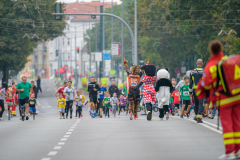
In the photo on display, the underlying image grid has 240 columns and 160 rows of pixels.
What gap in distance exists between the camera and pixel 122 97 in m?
36.2

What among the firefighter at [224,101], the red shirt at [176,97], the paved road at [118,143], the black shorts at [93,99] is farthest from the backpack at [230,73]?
the red shirt at [176,97]

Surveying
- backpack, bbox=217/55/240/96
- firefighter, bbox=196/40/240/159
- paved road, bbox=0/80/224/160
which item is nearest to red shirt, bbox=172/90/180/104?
paved road, bbox=0/80/224/160

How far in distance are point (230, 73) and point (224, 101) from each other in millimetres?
505

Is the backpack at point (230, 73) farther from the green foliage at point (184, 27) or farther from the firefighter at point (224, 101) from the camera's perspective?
the green foliage at point (184, 27)

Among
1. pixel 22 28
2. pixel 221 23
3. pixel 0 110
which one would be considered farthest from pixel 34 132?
pixel 22 28

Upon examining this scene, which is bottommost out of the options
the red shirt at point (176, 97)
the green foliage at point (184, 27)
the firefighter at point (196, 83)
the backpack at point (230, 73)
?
the red shirt at point (176, 97)

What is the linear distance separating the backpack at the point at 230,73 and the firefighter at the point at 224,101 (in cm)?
10

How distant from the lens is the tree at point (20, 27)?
198ft

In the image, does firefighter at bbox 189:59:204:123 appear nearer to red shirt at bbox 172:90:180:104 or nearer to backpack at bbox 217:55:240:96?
backpack at bbox 217:55:240:96

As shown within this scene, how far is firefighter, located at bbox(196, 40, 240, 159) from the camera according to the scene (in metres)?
10.1

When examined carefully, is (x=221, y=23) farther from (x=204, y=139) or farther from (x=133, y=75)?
(x=204, y=139)

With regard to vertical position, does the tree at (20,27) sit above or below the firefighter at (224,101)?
above

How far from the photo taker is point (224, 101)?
10.3 m

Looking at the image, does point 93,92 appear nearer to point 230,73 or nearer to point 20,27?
point 230,73
